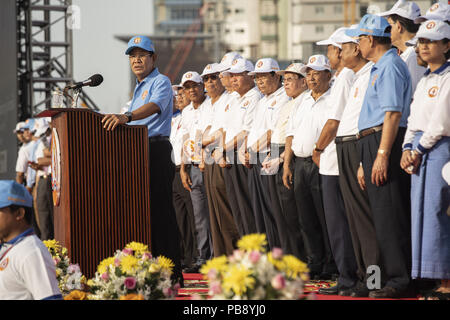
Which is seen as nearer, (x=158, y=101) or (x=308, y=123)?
(x=158, y=101)

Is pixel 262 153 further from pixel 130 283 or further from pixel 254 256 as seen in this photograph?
pixel 254 256

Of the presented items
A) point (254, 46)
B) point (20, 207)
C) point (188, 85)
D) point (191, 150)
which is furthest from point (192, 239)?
point (254, 46)

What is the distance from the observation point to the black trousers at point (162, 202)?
509 centimetres

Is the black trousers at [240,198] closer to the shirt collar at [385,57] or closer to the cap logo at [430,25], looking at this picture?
the shirt collar at [385,57]

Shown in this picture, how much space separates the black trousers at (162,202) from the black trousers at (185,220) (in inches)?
102

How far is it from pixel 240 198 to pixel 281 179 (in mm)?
448

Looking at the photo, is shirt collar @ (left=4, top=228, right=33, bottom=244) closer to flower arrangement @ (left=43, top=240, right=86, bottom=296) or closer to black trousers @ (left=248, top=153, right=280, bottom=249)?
flower arrangement @ (left=43, top=240, right=86, bottom=296)

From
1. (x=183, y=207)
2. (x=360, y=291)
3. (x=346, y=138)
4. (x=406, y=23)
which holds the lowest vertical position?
(x=360, y=291)

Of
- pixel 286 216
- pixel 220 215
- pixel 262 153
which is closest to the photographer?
pixel 286 216

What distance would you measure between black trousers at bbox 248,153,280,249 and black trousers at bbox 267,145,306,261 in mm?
82

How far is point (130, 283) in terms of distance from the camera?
361 centimetres

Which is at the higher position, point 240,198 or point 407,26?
point 407,26

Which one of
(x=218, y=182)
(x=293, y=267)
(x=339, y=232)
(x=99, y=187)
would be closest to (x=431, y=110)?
(x=339, y=232)

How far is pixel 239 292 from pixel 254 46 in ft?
67.9
